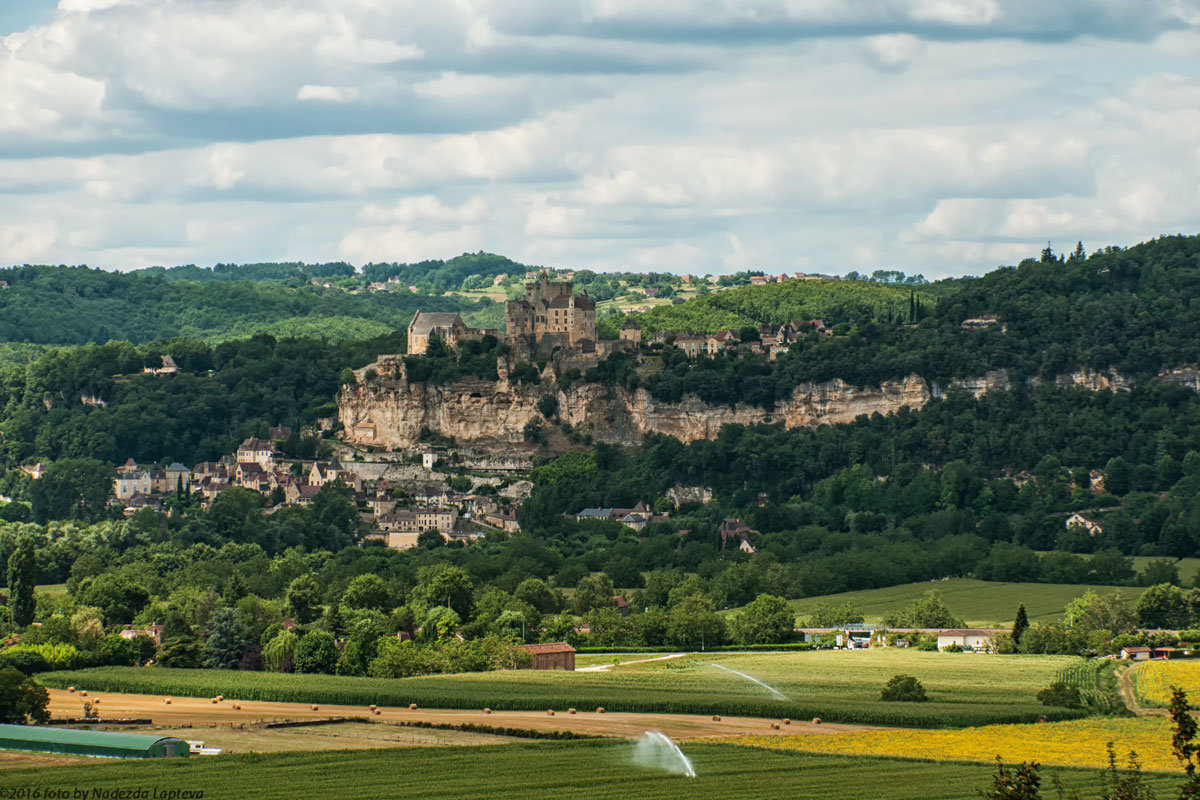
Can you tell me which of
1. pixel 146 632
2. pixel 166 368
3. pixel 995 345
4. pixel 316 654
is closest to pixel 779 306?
pixel 995 345

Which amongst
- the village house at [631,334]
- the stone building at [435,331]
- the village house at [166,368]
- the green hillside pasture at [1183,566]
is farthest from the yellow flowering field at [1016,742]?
the village house at [166,368]

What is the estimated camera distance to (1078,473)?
395ft

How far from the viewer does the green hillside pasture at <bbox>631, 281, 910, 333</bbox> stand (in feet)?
515

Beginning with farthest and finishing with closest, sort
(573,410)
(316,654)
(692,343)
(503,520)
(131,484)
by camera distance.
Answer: (692,343)
(131,484)
(573,410)
(503,520)
(316,654)

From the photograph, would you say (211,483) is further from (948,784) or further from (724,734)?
(948,784)

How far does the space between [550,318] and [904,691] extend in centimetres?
7491

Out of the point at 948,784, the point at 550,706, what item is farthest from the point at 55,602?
the point at 948,784

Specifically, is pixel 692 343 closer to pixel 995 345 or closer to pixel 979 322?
pixel 979 322

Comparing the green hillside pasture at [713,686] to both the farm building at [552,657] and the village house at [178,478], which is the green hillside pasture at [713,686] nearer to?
the farm building at [552,657]

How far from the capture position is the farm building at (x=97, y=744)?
54594 mm

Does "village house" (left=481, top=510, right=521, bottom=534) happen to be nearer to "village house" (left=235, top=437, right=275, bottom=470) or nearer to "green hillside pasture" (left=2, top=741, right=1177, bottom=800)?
"village house" (left=235, top=437, right=275, bottom=470)

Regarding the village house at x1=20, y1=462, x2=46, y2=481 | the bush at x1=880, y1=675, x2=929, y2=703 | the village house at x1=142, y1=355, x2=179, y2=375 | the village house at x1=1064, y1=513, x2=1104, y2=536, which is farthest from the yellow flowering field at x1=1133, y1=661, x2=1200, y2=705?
the village house at x1=142, y1=355, x2=179, y2=375

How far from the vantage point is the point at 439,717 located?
6272 centimetres

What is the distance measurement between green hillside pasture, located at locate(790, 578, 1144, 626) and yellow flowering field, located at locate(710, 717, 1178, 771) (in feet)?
101
